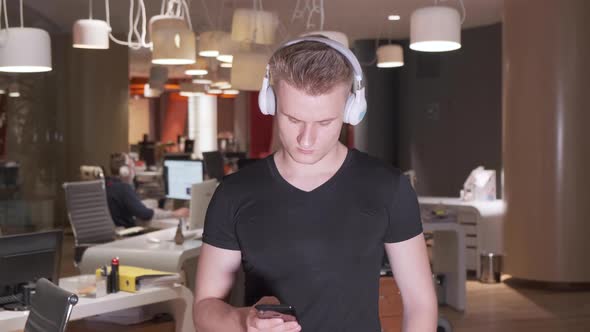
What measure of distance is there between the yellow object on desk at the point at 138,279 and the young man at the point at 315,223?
2.21 m

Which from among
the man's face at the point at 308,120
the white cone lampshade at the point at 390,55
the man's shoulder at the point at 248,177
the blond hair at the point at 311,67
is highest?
the white cone lampshade at the point at 390,55

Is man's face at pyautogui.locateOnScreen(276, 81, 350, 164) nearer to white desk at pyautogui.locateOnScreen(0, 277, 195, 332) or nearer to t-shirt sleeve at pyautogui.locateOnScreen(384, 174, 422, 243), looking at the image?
t-shirt sleeve at pyautogui.locateOnScreen(384, 174, 422, 243)

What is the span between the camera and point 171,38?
6090 mm

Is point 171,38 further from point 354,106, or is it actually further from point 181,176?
point 354,106

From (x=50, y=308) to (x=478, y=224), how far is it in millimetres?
6649

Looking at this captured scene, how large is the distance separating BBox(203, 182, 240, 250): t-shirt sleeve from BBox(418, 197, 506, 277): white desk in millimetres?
6942

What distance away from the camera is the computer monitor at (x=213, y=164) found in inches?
351

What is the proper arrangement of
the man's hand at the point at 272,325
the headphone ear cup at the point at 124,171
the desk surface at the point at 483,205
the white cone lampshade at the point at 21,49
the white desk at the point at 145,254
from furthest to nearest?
the desk surface at the point at 483,205 < the headphone ear cup at the point at 124,171 < the white desk at the point at 145,254 < the white cone lampshade at the point at 21,49 < the man's hand at the point at 272,325

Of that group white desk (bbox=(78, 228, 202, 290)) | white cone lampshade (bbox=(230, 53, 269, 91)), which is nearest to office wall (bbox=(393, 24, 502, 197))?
white cone lampshade (bbox=(230, 53, 269, 91))

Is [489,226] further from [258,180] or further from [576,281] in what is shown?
[258,180]

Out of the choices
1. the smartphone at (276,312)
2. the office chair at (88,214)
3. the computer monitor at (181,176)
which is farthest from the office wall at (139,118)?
the smartphone at (276,312)

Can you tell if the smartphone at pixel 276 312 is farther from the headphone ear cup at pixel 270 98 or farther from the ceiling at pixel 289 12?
the ceiling at pixel 289 12

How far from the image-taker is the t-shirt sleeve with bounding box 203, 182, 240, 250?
1932mm

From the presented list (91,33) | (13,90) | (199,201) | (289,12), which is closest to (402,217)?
(199,201)
